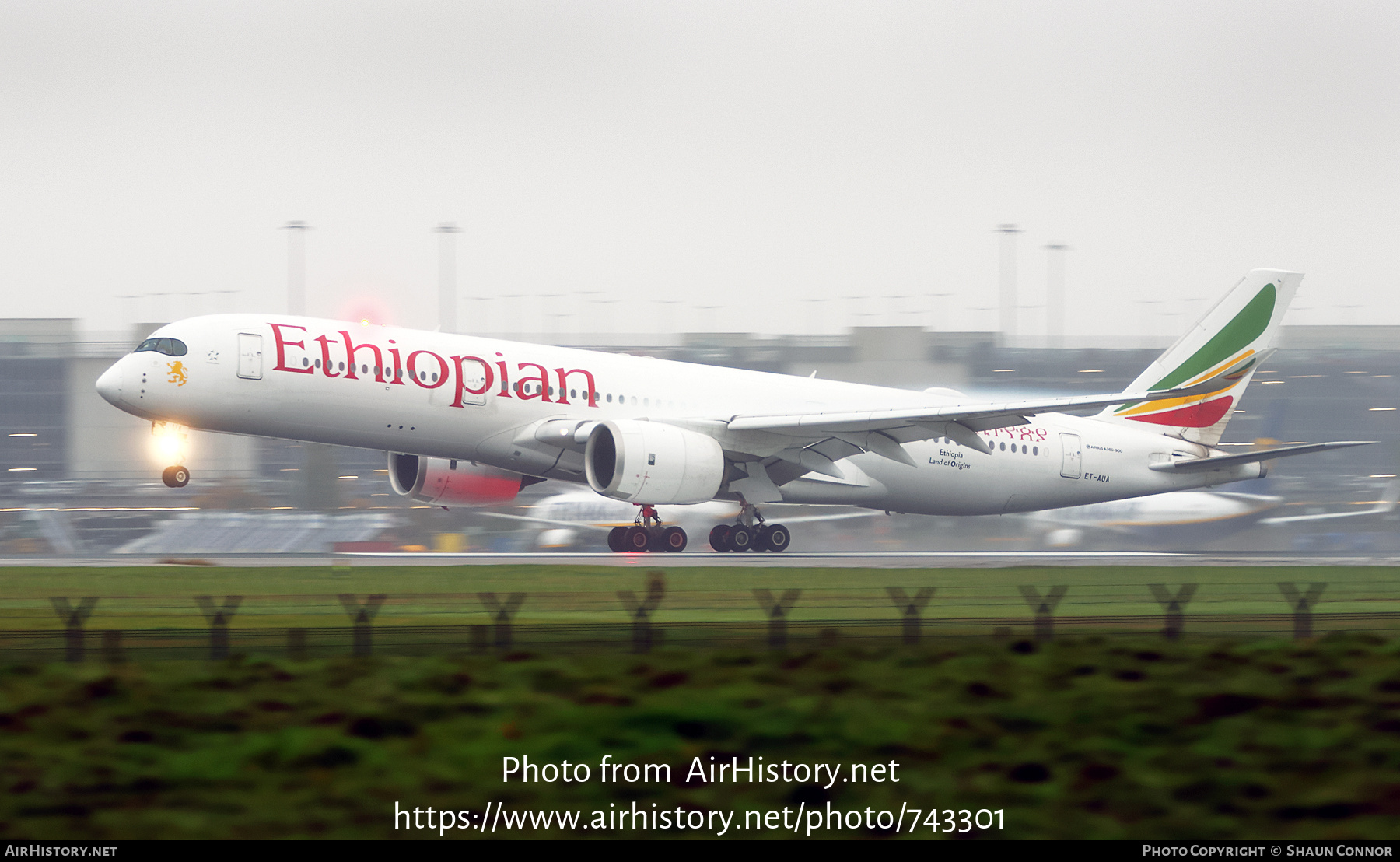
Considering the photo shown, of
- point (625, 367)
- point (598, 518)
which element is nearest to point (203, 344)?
point (625, 367)

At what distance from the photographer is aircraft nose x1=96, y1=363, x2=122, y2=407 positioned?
92.7ft

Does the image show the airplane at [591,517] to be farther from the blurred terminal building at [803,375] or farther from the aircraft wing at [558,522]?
the blurred terminal building at [803,375]

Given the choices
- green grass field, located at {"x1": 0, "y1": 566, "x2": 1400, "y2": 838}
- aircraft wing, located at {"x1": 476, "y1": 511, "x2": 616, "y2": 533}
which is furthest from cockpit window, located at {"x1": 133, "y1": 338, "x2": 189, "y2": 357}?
green grass field, located at {"x1": 0, "y1": 566, "x2": 1400, "y2": 838}

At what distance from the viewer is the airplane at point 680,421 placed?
1123 inches

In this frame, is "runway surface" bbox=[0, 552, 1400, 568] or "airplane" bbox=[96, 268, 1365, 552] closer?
"runway surface" bbox=[0, 552, 1400, 568]

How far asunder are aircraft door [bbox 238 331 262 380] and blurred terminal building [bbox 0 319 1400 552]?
2058cm

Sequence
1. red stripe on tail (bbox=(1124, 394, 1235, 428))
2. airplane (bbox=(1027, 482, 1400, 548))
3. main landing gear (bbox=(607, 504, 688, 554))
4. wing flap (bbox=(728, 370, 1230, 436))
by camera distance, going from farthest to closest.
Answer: airplane (bbox=(1027, 482, 1400, 548)), red stripe on tail (bbox=(1124, 394, 1235, 428)), main landing gear (bbox=(607, 504, 688, 554)), wing flap (bbox=(728, 370, 1230, 436))

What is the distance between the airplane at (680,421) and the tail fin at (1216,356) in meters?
0.05

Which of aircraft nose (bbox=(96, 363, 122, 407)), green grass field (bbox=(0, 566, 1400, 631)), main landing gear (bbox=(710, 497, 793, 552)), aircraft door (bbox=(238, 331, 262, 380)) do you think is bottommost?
main landing gear (bbox=(710, 497, 793, 552))

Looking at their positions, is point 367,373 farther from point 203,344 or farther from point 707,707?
point 707,707

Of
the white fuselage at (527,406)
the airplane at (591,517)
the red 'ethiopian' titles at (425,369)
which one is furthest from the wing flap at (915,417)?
the airplane at (591,517)

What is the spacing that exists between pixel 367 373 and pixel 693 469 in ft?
A: 24.2

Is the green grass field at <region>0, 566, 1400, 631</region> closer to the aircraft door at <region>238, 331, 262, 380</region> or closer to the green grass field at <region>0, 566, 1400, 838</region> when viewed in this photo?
the green grass field at <region>0, 566, 1400, 838</region>
